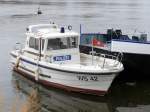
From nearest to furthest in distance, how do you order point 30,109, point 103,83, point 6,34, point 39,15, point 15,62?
point 30,109 < point 103,83 < point 15,62 < point 6,34 < point 39,15

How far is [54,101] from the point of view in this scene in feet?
67.7

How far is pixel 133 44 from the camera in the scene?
23.1 m

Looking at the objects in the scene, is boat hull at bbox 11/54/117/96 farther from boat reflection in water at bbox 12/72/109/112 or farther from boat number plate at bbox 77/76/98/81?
boat reflection in water at bbox 12/72/109/112

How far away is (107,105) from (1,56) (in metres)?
12.1

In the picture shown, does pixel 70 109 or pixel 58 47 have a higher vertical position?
pixel 58 47

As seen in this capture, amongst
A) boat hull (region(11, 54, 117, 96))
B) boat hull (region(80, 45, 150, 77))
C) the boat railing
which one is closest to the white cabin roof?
boat hull (region(11, 54, 117, 96))

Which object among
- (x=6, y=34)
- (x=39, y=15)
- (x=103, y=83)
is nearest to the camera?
(x=103, y=83)

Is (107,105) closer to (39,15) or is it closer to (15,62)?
(15,62)

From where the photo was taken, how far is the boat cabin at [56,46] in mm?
22531

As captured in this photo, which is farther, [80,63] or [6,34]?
[6,34]

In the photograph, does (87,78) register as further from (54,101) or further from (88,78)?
(54,101)

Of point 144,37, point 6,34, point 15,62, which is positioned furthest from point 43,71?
point 6,34

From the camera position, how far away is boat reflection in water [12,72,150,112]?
64.6ft

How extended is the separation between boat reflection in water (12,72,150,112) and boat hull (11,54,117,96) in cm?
28
